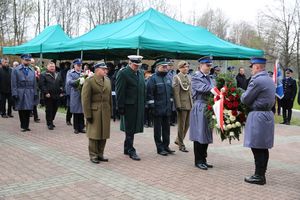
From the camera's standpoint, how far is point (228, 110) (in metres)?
6.49

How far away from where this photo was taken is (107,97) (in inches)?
294

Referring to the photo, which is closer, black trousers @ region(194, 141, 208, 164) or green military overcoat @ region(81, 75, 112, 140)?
black trousers @ region(194, 141, 208, 164)

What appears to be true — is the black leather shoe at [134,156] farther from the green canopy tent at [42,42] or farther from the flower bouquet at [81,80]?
the green canopy tent at [42,42]

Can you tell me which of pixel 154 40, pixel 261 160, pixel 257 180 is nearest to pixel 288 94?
pixel 154 40

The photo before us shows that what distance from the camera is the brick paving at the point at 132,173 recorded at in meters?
5.57

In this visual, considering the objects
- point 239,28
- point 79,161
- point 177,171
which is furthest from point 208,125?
point 239,28

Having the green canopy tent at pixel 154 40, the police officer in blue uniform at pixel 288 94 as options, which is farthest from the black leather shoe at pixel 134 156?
the police officer in blue uniform at pixel 288 94

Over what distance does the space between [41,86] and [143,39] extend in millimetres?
3569

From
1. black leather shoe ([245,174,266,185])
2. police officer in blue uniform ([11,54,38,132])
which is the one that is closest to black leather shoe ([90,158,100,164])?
black leather shoe ([245,174,266,185])

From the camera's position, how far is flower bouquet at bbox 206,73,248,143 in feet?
21.1

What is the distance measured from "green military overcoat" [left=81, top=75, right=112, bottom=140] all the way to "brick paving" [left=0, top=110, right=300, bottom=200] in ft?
1.97

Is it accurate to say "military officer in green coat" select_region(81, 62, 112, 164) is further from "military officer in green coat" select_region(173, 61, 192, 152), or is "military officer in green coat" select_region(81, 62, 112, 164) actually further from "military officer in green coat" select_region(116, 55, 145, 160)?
"military officer in green coat" select_region(173, 61, 192, 152)

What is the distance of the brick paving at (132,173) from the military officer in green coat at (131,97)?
2.00 feet

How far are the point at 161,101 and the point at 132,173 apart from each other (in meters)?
1.93
